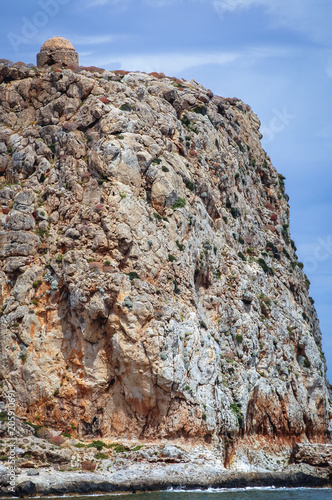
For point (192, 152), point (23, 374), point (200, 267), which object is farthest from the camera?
point (192, 152)

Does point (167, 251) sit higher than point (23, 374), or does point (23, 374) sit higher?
point (167, 251)

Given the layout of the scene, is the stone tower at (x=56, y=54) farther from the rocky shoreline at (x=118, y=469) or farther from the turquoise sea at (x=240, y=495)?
the turquoise sea at (x=240, y=495)

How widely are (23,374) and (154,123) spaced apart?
26.6 m

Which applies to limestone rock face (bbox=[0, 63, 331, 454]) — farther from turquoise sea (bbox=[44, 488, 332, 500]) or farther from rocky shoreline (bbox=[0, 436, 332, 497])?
turquoise sea (bbox=[44, 488, 332, 500])

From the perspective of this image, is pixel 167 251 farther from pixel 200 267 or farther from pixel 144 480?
pixel 144 480

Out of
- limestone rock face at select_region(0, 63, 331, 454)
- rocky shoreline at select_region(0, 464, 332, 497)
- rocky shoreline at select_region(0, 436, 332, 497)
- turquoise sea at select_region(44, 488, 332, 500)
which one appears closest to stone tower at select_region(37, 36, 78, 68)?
limestone rock face at select_region(0, 63, 331, 454)

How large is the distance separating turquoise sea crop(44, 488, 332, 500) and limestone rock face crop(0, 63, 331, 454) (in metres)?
5.61

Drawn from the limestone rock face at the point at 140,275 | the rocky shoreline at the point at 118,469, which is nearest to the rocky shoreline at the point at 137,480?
the rocky shoreline at the point at 118,469

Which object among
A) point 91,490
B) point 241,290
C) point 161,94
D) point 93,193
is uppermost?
point 161,94

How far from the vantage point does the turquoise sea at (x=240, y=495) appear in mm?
60156

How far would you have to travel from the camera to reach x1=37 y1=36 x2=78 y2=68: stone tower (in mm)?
87562

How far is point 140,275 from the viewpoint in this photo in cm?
7244

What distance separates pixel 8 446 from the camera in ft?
205

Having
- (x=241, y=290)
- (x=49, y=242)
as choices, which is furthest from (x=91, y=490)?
(x=241, y=290)
